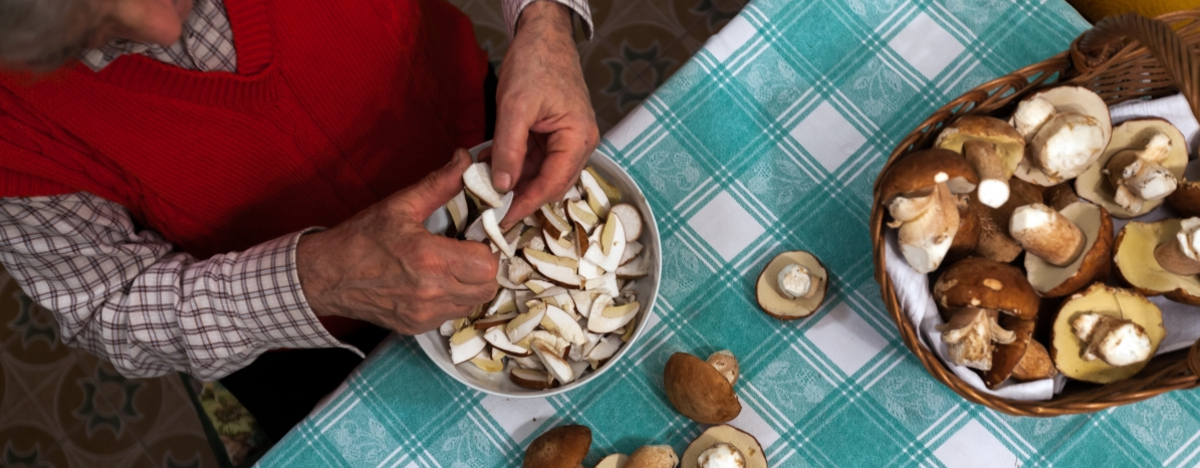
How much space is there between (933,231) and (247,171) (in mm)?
874

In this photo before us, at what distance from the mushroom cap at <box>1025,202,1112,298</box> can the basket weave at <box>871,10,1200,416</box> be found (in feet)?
0.35

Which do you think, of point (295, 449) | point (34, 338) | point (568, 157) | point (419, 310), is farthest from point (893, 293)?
point (34, 338)

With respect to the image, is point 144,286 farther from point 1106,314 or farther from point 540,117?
point 1106,314

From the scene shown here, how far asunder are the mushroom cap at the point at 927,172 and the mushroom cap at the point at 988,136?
0.04 meters

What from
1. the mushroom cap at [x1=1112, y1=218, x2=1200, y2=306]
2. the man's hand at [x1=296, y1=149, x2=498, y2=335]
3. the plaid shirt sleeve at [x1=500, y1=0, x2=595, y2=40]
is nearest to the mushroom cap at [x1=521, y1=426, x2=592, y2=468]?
the man's hand at [x1=296, y1=149, x2=498, y2=335]

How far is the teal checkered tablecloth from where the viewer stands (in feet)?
3.12

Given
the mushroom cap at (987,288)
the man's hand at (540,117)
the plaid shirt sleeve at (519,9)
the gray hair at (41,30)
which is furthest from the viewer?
the plaid shirt sleeve at (519,9)

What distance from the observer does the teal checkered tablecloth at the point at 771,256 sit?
952 mm

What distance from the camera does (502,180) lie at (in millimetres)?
855

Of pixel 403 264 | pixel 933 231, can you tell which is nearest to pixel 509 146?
pixel 403 264

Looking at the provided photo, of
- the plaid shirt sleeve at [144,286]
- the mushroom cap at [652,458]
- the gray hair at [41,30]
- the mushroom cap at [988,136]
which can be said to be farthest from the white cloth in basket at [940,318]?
the gray hair at [41,30]

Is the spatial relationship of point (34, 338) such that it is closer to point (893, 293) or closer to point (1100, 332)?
point (893, 293)

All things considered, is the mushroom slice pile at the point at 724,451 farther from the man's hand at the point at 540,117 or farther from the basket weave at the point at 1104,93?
the man's hand at the point at 540,117

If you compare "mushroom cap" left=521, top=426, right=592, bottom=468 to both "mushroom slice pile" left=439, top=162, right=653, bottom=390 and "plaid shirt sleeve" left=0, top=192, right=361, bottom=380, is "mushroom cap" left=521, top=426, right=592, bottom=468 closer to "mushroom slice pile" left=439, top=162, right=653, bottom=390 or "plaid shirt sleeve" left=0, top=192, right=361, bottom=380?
"mushroom slice pile" left=439, top=162, right=653, bottom=390
